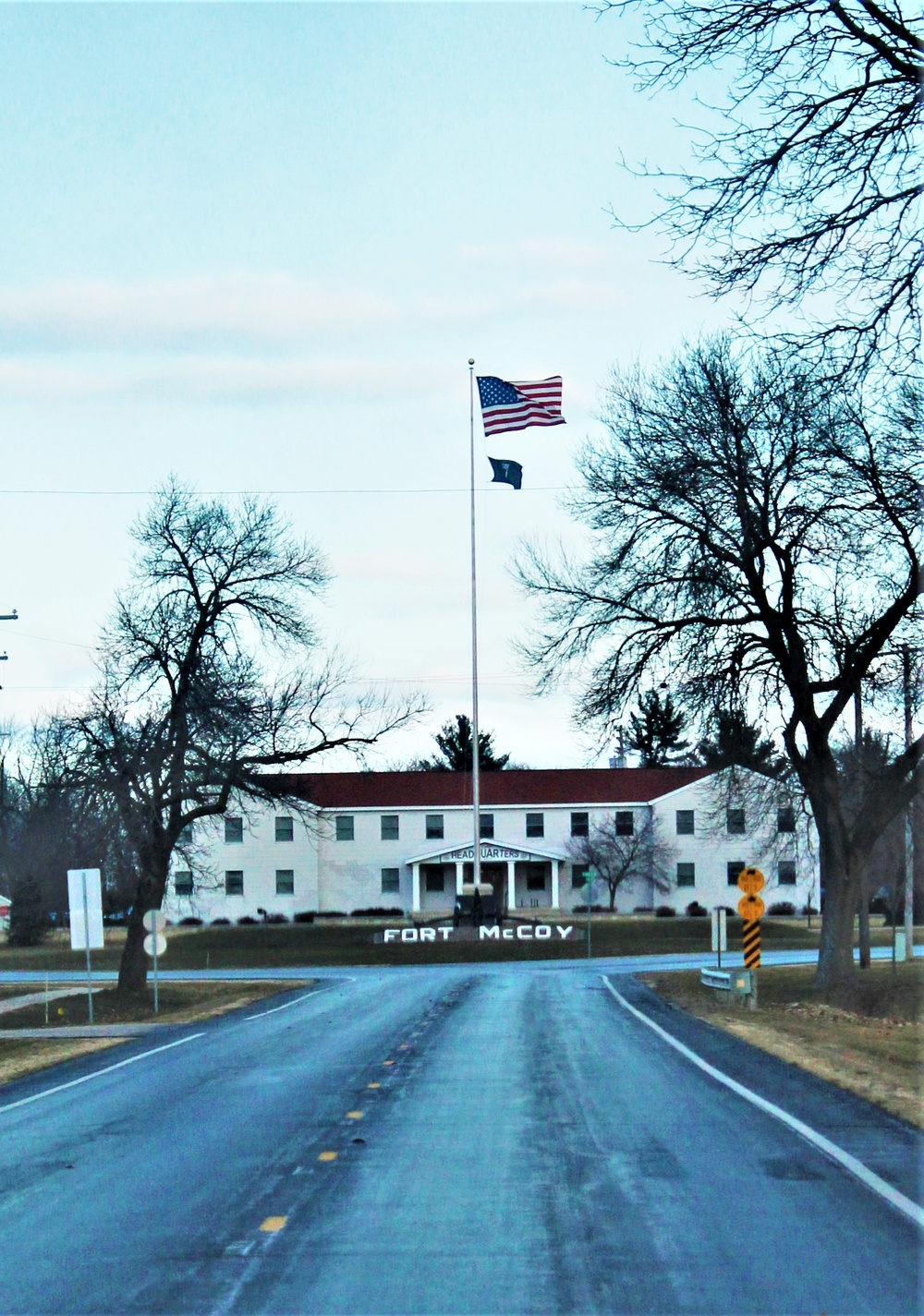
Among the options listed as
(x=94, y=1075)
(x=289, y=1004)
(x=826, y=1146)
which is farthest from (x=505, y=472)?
(x=826, y=1146)

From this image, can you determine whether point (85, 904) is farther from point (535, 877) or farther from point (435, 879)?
point (535, 877)

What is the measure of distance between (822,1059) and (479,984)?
72.1ft

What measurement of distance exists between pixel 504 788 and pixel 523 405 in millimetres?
45691

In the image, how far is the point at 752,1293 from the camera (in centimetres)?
705

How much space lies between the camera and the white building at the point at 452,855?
81.5m

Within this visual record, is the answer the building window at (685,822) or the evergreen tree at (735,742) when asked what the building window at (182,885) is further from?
the evergreen tree at (735,742)

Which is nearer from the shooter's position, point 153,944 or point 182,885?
point 153,944

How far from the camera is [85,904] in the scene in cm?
2931

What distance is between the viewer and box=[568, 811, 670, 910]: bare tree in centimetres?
7950

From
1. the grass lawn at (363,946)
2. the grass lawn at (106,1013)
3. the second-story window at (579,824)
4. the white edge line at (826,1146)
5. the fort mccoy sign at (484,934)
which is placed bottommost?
the grass lawn at (363,946)

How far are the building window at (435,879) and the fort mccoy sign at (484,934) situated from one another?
12.8m

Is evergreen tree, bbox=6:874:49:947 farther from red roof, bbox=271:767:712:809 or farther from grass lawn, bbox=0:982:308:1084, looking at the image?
grass lawn, bbox=0:982:308:1084

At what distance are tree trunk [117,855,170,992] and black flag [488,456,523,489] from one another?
1642 centimetres

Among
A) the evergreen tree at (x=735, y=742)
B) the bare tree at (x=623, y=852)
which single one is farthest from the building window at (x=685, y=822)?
the evergreen tree at (x=735, y=742)
